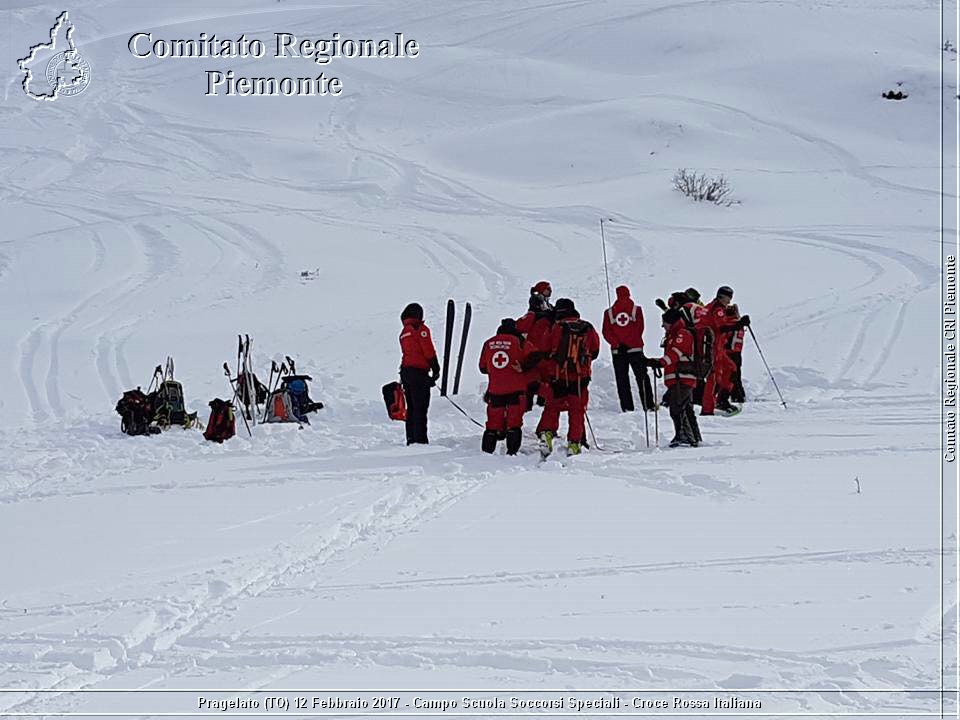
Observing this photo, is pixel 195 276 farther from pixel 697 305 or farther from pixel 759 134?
pixel 759 134

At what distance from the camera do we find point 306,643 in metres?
5.49

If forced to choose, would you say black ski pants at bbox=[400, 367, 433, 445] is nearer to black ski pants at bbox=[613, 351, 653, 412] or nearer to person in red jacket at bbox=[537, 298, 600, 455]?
person in red jacket at bbox=[537, 298, 600, 455]

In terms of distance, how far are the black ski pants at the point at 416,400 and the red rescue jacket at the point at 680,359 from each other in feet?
7.49

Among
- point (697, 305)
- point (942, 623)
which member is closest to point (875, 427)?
point (697, 305)

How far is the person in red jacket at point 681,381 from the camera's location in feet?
35.1

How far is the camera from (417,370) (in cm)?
1105

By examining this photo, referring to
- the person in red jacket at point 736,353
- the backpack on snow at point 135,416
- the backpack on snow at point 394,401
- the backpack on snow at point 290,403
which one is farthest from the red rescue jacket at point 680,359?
the backpack on snow at point 135,416

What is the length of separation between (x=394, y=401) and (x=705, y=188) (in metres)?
14.0

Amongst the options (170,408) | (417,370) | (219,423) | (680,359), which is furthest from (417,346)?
(170,408)

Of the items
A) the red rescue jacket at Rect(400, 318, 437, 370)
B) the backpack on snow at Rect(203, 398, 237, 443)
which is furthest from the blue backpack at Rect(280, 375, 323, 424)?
the red rescue jacket at Rect(400, 318, 437, 370)

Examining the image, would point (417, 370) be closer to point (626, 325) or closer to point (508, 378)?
point (508, 378)

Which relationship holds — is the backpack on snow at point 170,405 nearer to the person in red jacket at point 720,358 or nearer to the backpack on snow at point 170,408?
the backpack on snow at point 170,408

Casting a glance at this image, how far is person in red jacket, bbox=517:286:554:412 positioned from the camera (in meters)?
10.8

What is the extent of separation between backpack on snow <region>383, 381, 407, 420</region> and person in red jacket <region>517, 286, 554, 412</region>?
1560mm
